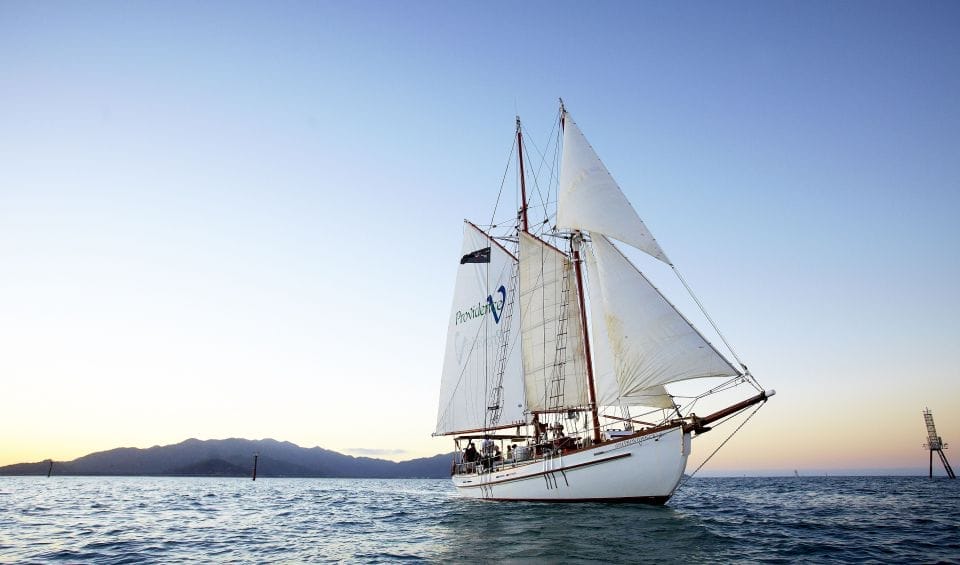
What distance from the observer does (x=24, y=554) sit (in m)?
16.9

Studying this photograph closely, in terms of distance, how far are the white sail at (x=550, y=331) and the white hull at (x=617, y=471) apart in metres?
6.59

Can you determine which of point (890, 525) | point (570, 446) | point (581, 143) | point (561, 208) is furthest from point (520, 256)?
point (890, 525)

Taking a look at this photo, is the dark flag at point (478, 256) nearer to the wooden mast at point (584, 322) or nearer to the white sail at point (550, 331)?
the white sail at point (550, 331)

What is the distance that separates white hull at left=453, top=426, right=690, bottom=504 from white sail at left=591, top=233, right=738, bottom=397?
294 centimetres

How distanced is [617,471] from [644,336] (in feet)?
24.7

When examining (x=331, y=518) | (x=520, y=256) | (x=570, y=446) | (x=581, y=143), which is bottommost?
(x=331, y=518)

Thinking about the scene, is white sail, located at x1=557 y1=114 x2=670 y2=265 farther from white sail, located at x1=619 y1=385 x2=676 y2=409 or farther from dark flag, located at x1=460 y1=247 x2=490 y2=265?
dark flag, located at x1=460 y1=247 x2=490 y2=265

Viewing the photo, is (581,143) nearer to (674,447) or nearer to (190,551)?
(674,447)

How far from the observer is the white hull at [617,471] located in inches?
1090

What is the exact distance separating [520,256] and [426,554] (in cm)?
2797

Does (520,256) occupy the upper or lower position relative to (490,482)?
upper

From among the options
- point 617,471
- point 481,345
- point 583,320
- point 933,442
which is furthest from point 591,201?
point 933,442

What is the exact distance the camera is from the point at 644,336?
92.4ft

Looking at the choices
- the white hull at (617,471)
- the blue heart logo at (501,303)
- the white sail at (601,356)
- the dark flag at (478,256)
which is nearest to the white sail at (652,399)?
the white sail at (601,356)
